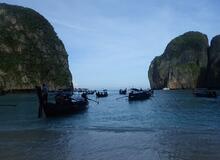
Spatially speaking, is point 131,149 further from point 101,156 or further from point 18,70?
point 18,70

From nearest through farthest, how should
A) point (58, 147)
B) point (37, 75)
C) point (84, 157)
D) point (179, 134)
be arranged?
point (84, 157) → point (58, 147) → point (179, 134) → point (37, 75)

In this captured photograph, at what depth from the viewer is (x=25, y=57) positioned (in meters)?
183

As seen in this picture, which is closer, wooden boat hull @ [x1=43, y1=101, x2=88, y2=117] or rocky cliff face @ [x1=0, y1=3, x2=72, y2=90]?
wooden boat hull @ [x1=43, y1=101, x2=88, y2=117]

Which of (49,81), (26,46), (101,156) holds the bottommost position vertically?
(101,156)

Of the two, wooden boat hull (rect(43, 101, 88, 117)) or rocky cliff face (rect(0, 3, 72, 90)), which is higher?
rocky cliff face (rect(0, 3, 72, 90))

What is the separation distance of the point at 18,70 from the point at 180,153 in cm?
16234

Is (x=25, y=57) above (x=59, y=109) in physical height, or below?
above

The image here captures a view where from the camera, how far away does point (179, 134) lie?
93.9 feet

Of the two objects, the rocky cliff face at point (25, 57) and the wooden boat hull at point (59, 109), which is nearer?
the wooden boat hull at point (59, 109)

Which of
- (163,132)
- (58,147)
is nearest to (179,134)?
(163,132)

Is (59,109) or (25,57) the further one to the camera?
(25,57)

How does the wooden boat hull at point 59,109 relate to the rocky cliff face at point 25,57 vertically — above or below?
below

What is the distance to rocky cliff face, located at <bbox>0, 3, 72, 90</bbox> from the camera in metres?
173

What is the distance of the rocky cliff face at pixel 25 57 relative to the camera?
568 feet
